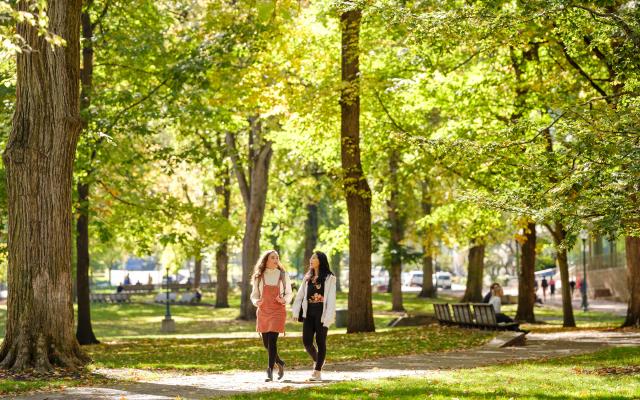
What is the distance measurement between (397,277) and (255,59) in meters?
20.0

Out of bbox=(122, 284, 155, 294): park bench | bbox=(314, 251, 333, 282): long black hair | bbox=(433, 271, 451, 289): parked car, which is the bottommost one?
bbox=(314, 251, 333, 282): long black hair

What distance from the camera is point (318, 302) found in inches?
512

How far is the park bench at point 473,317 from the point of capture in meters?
21.7

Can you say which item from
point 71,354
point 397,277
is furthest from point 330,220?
point 71,354

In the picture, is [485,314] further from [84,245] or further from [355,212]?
[84,245]

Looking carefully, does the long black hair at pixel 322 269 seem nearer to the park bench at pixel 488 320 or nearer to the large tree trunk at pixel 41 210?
the large tree trunk at pixel 41 210

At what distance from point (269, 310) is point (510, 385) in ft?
11.0

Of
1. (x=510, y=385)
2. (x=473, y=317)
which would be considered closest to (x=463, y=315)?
(x=473, y=317)

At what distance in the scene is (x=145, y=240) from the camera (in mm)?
26938

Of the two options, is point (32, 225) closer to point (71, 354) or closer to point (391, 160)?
point (71, 354)

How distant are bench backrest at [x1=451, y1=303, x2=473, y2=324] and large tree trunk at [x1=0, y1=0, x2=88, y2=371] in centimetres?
1121

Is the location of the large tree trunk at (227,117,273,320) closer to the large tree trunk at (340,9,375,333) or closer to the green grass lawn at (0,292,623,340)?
the green grass lawn at (0,292,623,340)

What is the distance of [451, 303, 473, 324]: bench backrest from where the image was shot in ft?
76.0

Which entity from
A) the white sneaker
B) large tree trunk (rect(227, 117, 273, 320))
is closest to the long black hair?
the white sneaker
